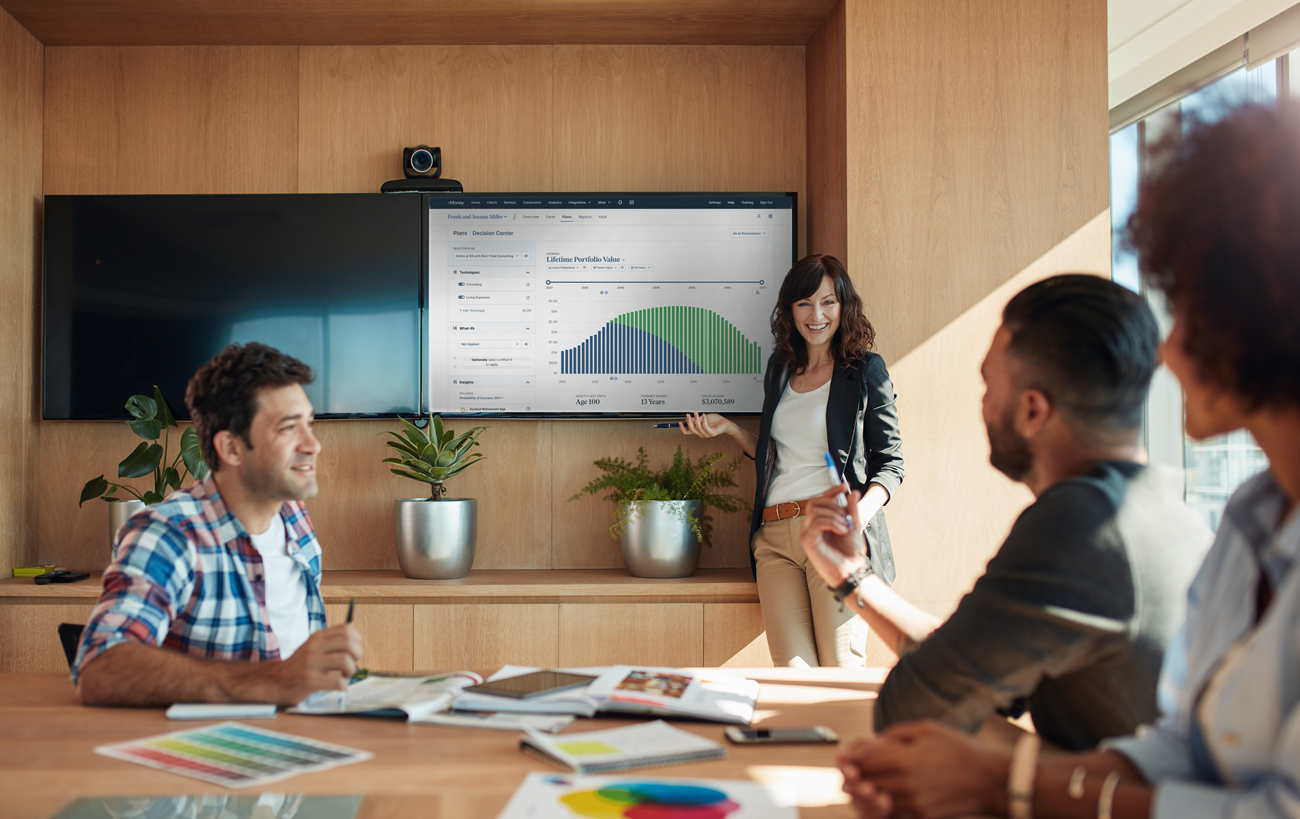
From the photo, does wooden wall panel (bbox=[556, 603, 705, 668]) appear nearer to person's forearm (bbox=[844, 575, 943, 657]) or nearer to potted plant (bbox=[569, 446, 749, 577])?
potted plant (bbox=[569, 446, 749, 577])

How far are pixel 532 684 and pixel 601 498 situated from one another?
2130 millimetres

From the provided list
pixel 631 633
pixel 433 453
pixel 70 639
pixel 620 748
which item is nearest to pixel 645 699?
pixel 620 748

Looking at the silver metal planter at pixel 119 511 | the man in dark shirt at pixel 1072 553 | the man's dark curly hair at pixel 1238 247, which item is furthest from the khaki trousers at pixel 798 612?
the silver metal planter at pixel 119 511

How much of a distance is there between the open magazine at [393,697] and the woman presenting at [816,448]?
1.49m

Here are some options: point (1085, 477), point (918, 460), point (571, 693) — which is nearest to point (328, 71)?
point (918, 460)

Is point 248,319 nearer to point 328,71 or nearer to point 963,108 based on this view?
point 328,71

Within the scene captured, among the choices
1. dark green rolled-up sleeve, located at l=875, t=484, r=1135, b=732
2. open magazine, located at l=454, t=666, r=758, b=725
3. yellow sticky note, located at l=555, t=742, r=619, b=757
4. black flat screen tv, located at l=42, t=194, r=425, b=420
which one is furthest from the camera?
black flat screen tv, located at l=42, t=194, r=425, b=420

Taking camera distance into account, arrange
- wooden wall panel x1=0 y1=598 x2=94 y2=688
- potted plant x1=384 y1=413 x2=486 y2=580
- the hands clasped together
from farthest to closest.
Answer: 1. potted plant x1=384 y1=413 x2=486 y2=580
2. wooden wall panel x1=0 y1=598 x2=94 y2=688
3. the hands clasped together

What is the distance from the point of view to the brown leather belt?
9.30 ft

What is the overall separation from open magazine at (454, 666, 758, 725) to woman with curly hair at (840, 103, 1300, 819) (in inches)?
14.8

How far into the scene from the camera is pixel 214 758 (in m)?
1.13

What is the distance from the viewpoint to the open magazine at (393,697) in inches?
52.0

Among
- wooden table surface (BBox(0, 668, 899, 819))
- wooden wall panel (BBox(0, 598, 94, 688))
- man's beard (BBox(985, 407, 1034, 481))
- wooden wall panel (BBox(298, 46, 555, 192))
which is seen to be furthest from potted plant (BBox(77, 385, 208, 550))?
man's beard (BBox(985, 407, 1034, 481))

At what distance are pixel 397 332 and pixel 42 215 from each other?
1.49m
